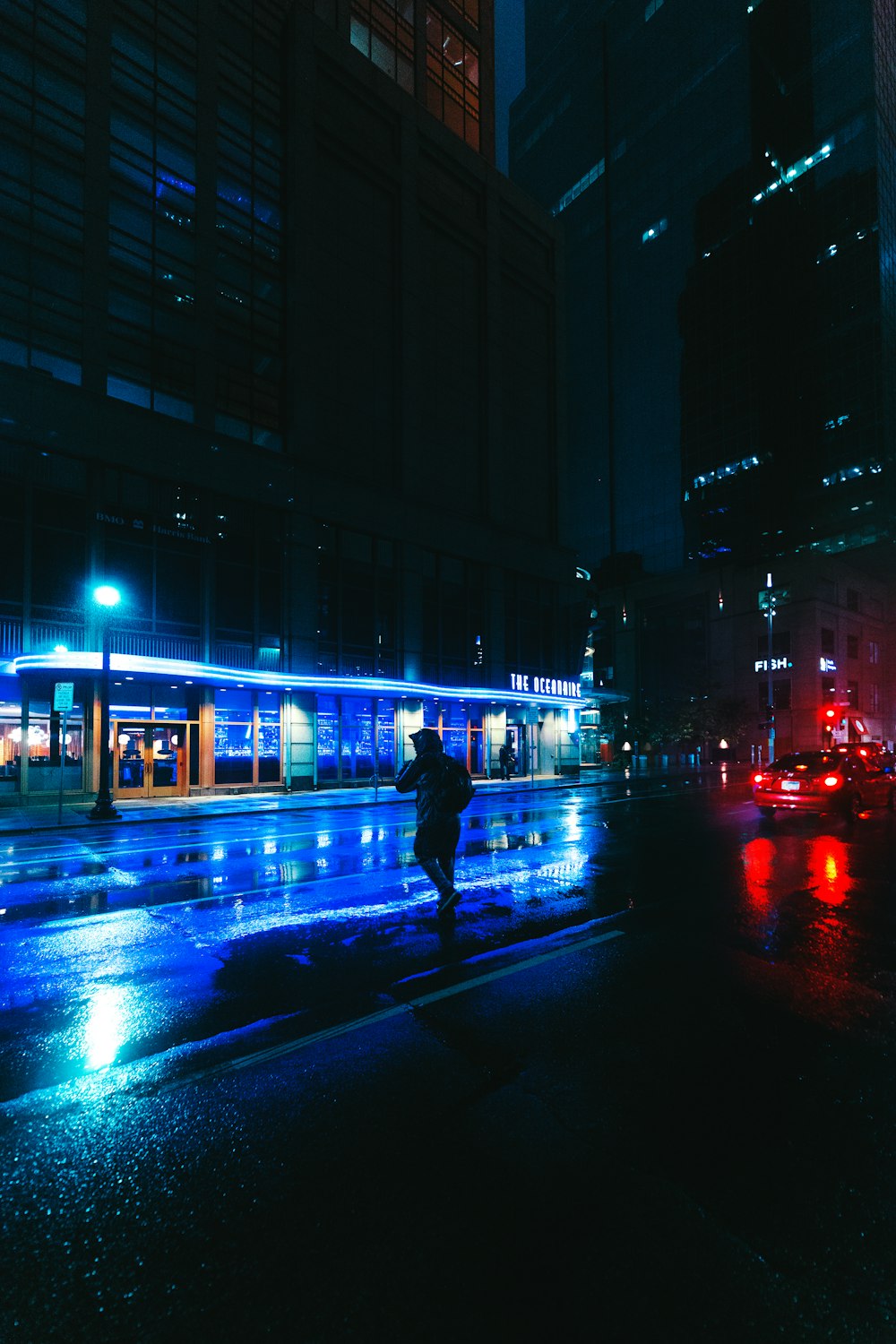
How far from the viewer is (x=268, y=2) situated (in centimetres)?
2789

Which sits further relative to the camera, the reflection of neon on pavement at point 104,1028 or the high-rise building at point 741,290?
the high-rise building at point 741,290

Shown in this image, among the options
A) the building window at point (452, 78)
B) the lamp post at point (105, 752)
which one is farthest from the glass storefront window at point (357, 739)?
the building window at point (452, 78)

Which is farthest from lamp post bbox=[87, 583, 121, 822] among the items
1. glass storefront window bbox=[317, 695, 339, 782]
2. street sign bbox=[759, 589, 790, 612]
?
street sign bbox=[759, 589, 790, 612]

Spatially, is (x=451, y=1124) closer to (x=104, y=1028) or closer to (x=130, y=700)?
(x=104, y=1028)

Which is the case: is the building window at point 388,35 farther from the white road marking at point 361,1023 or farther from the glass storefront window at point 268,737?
the white road marking at point 361,1023

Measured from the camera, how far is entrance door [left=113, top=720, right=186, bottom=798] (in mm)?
22500

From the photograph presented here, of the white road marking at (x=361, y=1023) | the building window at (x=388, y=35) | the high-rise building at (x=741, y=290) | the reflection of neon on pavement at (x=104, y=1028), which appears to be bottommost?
the reflection of neon on pavement at (x=104, y=1028)

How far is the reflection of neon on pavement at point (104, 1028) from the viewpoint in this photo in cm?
404

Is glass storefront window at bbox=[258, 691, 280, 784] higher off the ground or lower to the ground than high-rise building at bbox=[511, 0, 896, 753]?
lower

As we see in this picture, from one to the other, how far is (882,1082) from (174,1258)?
361cm

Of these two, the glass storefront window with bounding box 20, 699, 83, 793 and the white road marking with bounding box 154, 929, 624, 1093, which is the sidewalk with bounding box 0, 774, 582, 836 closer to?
the glass storefront window with bounding box 20, 699, 83, 793

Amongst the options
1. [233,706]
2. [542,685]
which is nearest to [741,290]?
[542,685]

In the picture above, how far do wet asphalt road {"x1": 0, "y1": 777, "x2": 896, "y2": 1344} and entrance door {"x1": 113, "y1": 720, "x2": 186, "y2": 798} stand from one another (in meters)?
16.4

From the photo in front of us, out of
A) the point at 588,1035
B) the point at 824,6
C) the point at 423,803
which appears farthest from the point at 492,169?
the point at 824,6
